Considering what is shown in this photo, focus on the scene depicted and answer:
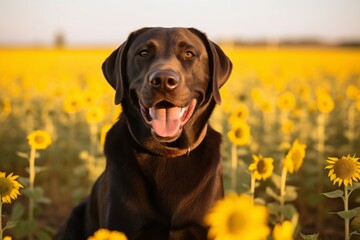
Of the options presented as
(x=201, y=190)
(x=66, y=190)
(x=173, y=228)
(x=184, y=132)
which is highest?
(x=184, y=132)

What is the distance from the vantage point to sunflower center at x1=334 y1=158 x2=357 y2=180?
2936 mm

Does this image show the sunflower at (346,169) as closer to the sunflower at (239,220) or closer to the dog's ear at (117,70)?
the dog's ear at (117,70)

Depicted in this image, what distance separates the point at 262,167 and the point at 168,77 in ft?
3.36

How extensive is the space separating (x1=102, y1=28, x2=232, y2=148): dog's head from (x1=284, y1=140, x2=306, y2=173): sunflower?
0.68 metres

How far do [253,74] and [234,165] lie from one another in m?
15.6

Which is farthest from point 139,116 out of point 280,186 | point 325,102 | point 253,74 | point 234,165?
point 253,74

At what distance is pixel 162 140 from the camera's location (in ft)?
10.5

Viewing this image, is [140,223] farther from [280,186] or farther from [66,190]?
[66,190]

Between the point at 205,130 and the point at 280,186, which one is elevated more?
the point at 205,130

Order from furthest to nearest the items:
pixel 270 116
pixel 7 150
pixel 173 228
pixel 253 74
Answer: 1. pixel 253 74
2. pixel 270 116
3. pixel 7 150
4. pixel 173 228

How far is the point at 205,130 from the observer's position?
137 inches

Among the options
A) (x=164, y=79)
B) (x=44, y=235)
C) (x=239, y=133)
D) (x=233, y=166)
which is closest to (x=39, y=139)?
(x=44, y=235)

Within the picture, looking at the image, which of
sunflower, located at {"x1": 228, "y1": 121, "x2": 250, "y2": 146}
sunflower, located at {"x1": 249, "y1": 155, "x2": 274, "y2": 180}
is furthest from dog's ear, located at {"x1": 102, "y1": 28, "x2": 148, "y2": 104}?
sunflower, located at {"x1": 228, "y1": 121, "x2": 250, "y2": 146}

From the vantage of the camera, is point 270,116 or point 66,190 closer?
point 66,190
